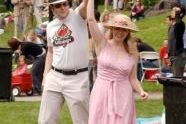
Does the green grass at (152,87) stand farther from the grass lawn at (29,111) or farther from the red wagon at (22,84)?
the grass lawn at (29,111)

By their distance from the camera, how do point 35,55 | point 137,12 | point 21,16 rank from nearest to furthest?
1. point 35,55
2. point 21,16
3. point 137,12

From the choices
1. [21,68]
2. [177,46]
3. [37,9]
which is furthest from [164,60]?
[37,9]

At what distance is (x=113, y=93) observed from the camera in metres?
7.68

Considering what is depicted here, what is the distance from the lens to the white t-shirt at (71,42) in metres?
8.16

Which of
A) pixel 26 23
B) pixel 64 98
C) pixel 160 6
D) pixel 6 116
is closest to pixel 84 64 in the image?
pixel 64 98

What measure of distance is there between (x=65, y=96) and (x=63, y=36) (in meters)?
0.67

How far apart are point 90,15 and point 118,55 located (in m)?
0.51

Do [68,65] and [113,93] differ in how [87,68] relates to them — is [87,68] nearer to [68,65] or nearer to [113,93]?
[68,65]

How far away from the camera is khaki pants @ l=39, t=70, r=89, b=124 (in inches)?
323

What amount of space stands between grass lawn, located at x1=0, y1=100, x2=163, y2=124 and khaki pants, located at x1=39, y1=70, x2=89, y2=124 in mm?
2816

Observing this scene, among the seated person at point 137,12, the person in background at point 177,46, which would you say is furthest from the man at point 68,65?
the seated person at point 137,12

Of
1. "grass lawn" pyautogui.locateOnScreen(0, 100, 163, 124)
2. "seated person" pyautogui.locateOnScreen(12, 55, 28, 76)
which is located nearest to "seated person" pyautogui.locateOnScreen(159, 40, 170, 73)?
"seated person" pyautogui.locateOnScreen(12, 55, 28, 76)

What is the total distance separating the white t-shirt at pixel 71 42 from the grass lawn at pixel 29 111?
305cm

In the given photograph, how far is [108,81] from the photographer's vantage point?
7684mm
